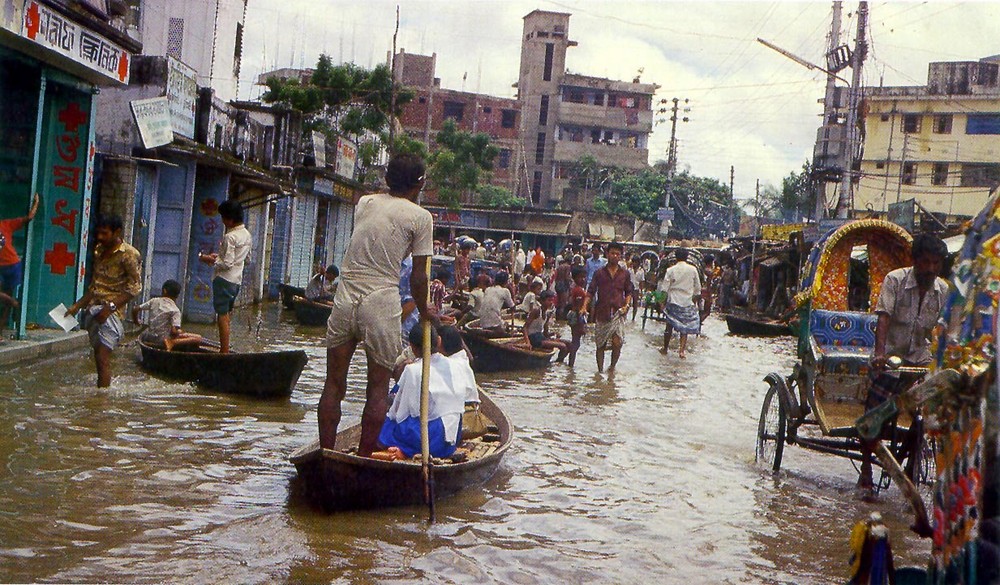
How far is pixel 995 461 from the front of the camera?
319 centimetres

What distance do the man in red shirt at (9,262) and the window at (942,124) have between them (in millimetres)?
43286

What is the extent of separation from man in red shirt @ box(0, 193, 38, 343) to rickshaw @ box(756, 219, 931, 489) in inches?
315

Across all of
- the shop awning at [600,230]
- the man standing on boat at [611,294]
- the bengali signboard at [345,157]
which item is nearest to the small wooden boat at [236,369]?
the man standing on boat at [611,294]

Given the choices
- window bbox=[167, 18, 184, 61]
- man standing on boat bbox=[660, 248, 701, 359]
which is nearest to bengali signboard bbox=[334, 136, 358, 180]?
window bbox=[167, 18, 184, 61]

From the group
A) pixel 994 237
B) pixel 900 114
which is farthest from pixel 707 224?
pixel 994 237

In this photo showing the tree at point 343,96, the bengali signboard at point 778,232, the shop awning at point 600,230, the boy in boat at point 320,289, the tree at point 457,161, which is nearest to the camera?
the boy in boat at point 320,289

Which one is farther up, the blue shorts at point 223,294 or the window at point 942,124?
the window at point 942,124

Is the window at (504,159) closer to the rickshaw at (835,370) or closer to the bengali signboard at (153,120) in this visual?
the bengali signboard at (153,120)

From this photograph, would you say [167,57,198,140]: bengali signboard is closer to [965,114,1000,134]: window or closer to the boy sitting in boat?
the boy sitting in boat

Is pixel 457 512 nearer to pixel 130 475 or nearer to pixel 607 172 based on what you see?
pixel 130 475

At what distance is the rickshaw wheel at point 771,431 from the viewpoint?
27.6 ft

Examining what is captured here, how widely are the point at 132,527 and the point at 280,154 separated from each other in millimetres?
18271

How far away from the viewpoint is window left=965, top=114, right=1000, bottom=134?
1778 inches

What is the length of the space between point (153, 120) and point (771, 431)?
1012cm
